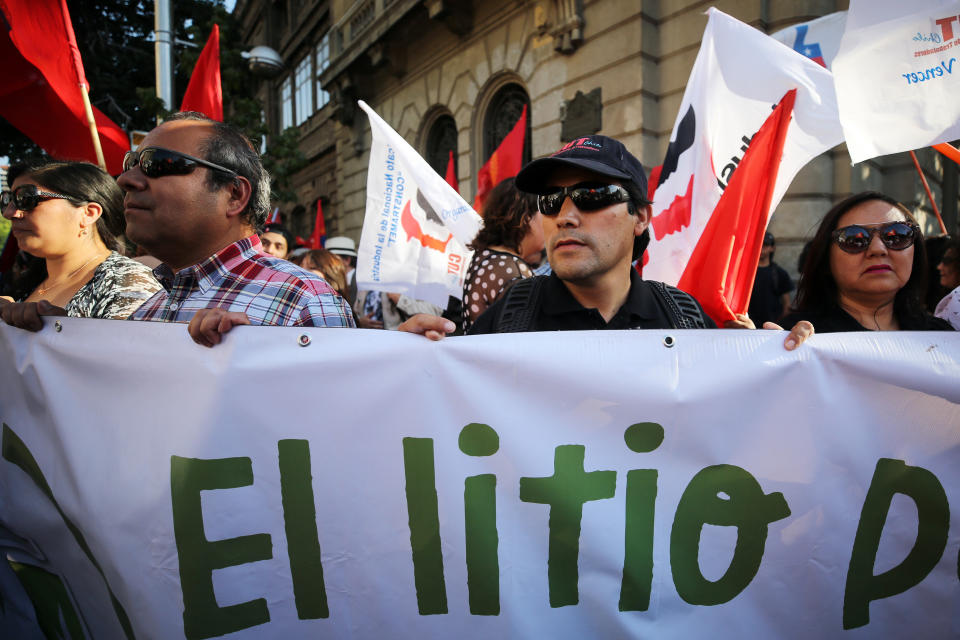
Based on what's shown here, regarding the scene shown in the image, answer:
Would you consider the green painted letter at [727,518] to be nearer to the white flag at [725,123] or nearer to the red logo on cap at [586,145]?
the red logo on cap at [586,145]

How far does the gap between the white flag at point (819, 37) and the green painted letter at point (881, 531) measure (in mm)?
2789

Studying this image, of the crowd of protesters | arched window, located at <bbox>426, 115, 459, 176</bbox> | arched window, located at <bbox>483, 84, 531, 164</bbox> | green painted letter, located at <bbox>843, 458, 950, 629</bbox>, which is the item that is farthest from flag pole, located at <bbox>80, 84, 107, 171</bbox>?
arched window, located at <bbox>426, 115, 459, 176</bbox>

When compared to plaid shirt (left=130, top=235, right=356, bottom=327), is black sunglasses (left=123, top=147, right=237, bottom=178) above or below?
above

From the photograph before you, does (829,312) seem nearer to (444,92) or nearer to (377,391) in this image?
(377,391)

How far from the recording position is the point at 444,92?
10.5 metres

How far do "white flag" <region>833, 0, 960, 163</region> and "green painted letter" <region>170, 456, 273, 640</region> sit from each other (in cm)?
234

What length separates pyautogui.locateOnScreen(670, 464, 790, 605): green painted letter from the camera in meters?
1.33

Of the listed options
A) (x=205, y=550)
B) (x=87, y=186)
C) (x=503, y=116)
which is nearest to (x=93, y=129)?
(x=87, y=186)

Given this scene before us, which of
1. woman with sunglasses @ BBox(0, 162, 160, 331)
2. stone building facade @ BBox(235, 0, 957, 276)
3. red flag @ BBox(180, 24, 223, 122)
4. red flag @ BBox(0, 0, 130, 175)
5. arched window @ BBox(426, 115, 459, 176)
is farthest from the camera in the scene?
arched window @ BBox(426, 115, 459, 176)

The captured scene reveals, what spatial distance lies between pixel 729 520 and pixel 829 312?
52.6 inches

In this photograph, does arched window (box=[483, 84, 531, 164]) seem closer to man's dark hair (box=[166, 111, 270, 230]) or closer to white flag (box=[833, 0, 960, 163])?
white flag (box=[833, 0, 960, 163])

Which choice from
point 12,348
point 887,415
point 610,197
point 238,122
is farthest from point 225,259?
point 238,122

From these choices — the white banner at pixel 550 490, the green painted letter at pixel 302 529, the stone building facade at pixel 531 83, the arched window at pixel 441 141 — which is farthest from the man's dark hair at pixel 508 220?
the arched window at pixel 441 141

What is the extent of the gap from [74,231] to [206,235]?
1.03 metres
